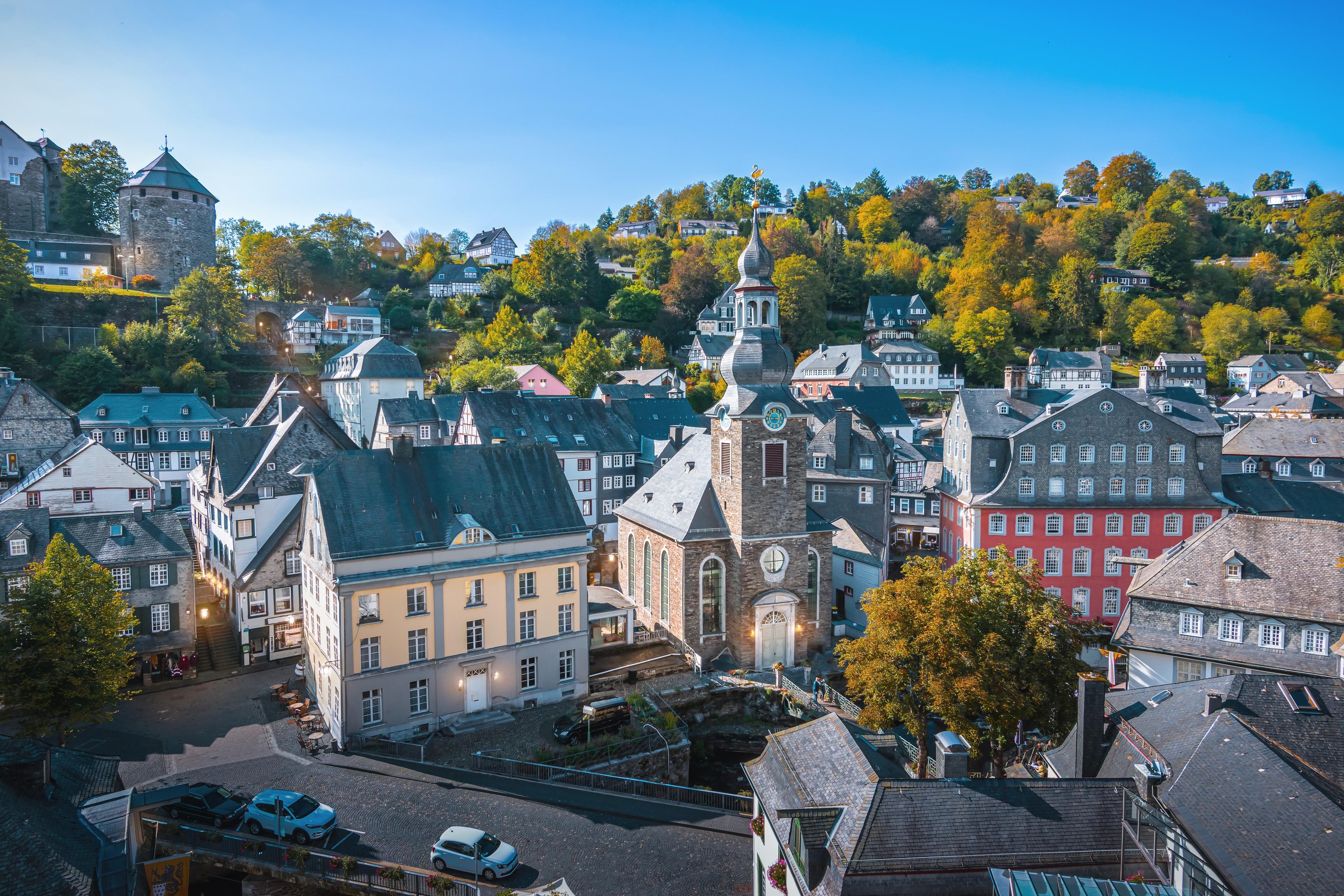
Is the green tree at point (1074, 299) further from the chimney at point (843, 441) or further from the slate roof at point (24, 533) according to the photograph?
the slate roof at point (24, 533)

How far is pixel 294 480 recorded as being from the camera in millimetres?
32344

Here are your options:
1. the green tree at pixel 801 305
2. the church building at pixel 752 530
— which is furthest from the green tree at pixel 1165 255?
the church building at pixel 752 530

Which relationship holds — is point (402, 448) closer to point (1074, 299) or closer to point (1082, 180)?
point (1074, 299)

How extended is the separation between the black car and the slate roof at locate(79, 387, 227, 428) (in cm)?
3743

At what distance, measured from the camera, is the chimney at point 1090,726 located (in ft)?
55.3

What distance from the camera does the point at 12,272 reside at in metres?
61.6

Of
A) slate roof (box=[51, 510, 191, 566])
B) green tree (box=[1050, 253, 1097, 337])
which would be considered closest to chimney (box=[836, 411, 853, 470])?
slate roof (box=[51, 510, 191, 566])

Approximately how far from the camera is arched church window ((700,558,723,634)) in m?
30.6

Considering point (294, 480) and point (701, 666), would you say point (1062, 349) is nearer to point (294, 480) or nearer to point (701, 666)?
point (701, 666)

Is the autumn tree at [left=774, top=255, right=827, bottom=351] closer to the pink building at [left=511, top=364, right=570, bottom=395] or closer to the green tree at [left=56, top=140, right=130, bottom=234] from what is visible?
the pink building at [left=511, top=364, right=570, bottom=395]

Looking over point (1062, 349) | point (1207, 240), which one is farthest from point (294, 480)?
point (1207, 240)

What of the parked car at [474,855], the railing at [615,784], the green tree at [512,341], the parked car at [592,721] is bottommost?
the railing at [615,784]

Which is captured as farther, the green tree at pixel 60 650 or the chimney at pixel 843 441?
the chimney at pixel 843 441

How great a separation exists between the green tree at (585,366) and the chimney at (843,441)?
35154 millimetres
